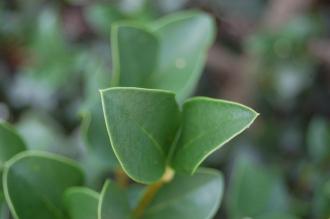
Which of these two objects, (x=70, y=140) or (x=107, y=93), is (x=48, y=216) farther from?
(x=70, y=140)

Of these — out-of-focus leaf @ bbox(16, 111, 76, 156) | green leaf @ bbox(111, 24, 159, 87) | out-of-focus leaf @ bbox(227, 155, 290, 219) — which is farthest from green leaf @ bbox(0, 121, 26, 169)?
out-of-focus leaf @ bbox(227, 155, 290, 219)

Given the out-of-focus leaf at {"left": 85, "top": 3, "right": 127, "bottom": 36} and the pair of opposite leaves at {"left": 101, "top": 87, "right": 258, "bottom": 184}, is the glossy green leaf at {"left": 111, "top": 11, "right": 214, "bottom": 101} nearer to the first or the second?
the pair of opposite leaves at {"left": 101, "top": 87, "right": 258, "bottom": 184}

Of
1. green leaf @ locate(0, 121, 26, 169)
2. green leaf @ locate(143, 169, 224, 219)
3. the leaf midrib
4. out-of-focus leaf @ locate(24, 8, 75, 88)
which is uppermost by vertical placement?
the leaf midrib

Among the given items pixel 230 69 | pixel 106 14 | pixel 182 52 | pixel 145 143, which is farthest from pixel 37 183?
pixel 230 69

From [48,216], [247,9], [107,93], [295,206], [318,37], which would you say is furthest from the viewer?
[247,9]

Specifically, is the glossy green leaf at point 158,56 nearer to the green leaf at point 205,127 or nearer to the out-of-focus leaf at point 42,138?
the green leaf at point 205,127

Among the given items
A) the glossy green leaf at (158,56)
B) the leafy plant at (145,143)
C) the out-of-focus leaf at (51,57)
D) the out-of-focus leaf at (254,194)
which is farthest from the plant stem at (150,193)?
the out-of-focus leaf at (51,57)

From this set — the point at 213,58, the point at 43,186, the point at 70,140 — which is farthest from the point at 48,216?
the point at 213,58
